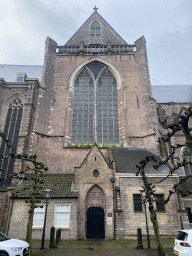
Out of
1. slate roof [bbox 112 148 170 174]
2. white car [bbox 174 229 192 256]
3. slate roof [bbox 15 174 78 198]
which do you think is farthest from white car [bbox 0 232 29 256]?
slate roof [bbox 112 148 170 174]

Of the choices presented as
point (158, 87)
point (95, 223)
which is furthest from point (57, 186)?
point (158, 87)

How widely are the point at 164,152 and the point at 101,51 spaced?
14.1 metres

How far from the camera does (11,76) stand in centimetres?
2352

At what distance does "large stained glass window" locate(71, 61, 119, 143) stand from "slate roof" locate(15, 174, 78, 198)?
14.3 feet

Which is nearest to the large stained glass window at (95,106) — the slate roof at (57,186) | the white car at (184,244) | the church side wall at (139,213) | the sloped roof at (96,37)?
the sloped roof at (96,37)

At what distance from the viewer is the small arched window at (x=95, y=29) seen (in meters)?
24.7

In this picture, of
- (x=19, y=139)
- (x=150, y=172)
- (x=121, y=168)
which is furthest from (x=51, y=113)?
(x=150, y=172)

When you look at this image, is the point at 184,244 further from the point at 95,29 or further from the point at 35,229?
the point at 95,29

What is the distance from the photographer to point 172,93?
29312 millimetres

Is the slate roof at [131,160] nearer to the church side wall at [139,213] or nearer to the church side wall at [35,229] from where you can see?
the church side wall at [139,213]

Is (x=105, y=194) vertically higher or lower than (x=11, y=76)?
lower

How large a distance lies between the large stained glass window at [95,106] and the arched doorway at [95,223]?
6989 mm

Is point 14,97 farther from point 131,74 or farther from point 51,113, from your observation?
point 131,74

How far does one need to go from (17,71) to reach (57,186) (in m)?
18.0
